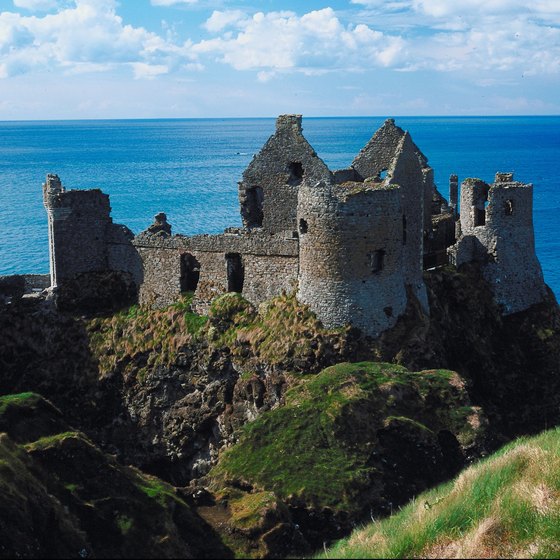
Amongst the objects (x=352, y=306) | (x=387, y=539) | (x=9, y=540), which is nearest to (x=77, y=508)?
(x=9, y=540)

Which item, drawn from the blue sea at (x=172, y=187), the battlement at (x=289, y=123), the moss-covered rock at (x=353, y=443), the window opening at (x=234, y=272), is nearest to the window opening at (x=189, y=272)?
the window opening at (x=234, y=272)

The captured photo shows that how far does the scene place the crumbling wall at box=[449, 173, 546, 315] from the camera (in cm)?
3294

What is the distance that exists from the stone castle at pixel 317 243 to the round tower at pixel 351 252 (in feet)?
0.11

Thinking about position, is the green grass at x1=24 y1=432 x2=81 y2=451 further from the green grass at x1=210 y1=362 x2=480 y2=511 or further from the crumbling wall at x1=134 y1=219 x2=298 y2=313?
the crumbling wall at x1=134 y1=219 x2=298 y2=313

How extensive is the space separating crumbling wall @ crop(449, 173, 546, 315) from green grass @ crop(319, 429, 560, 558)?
64.4ft

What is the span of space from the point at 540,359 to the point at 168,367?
13393mm

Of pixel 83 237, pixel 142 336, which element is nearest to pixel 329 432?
pixel 142 336

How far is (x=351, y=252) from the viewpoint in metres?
27.0

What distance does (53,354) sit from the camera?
108 feet

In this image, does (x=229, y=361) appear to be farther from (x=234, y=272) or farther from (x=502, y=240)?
(x=502, y=240)

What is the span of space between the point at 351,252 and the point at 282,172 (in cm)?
700

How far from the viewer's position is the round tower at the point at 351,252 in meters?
26.9

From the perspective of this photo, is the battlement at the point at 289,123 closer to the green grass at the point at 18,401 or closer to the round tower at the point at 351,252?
the round tower at the point at 351,252

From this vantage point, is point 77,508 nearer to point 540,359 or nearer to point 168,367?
point 168,367
